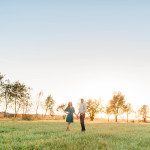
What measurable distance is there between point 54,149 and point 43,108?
13560 centimetres

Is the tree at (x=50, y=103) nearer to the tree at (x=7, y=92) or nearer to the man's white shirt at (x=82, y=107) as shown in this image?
the tree at (x=7, y=92)

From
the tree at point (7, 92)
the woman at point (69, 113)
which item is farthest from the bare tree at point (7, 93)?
the woman at point (69, 113)

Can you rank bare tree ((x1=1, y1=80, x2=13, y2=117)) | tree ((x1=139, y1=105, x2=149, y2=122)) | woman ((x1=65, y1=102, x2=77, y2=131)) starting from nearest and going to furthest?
woman ((x1=65, y1=102, x2=77, y2=131)) < bare tree ((x1=1, y1=80, x2=13, y2=117)) < tree ((x1=139, y1=105, x2=149, y2=122))

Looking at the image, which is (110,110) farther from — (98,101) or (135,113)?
(135,113)

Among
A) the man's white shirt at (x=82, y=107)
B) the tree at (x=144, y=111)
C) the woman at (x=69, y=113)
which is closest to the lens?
the man's white shirt at (x=82, y=107)

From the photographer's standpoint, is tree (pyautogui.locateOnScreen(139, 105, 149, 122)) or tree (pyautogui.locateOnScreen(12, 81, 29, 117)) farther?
tree (pyautogui.locateOnScreen(139, 105, 149, 122))

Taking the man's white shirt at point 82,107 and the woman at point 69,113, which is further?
the woman at point 69,113

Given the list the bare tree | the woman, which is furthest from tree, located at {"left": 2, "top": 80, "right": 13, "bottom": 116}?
the woman

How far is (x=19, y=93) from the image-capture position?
388 ft

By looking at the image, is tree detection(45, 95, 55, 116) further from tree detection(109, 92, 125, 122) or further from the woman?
the woman

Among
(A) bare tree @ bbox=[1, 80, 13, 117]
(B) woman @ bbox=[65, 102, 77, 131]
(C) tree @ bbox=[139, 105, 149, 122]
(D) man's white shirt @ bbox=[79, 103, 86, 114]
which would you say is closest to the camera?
(D) man's white shirt @ bbox=[79, 103, 86, 114]

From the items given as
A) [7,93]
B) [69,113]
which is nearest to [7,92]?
[7,93]

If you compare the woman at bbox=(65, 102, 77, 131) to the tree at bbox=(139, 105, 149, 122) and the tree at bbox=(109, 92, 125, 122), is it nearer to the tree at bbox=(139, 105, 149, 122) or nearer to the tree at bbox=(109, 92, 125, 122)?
the tree at bbox=(109, 92, 125, 122)

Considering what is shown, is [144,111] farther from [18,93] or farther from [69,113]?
[69,113]
